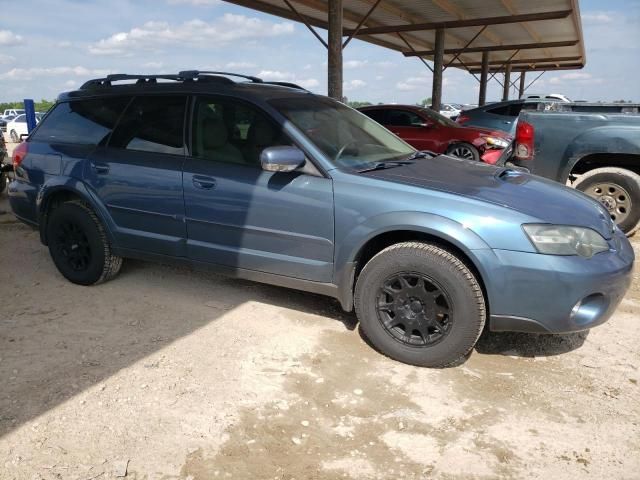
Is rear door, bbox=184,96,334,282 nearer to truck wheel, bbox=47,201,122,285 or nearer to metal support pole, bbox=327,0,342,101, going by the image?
truck wheel, bbox=47,201,122,285

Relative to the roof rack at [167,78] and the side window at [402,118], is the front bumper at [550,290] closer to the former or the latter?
the roof rack at [167,78]

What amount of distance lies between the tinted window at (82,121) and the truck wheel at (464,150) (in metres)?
7.21

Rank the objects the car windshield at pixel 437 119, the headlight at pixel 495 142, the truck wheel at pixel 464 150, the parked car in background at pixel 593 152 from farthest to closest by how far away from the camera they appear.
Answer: the car windshield at pixel 437 119
the truck wheel at pixel 464 150
the headlight at pixel 495 142
the parked car in background at pixel 593 152

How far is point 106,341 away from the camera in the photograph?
343cm

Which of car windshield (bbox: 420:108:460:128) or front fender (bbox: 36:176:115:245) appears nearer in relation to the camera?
front fender (bbox: 36:176:115:245)

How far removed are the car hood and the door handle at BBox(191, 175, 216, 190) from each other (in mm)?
1076

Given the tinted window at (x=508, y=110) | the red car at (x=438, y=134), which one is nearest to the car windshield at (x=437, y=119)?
the red car at (x=438, y=134)

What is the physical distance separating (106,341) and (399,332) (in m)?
1.91

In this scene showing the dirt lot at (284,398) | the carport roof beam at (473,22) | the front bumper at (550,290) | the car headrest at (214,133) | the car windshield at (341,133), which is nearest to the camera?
the dirt lot at (284,398)

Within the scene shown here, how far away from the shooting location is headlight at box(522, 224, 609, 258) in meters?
2.77

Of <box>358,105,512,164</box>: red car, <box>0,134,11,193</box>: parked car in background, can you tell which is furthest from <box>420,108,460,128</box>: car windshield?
<box>0,134,11,193</box>: parked car in background

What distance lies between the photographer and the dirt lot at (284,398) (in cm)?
232

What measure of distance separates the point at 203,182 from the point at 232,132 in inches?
16.2

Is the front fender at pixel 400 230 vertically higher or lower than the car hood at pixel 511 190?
lower
